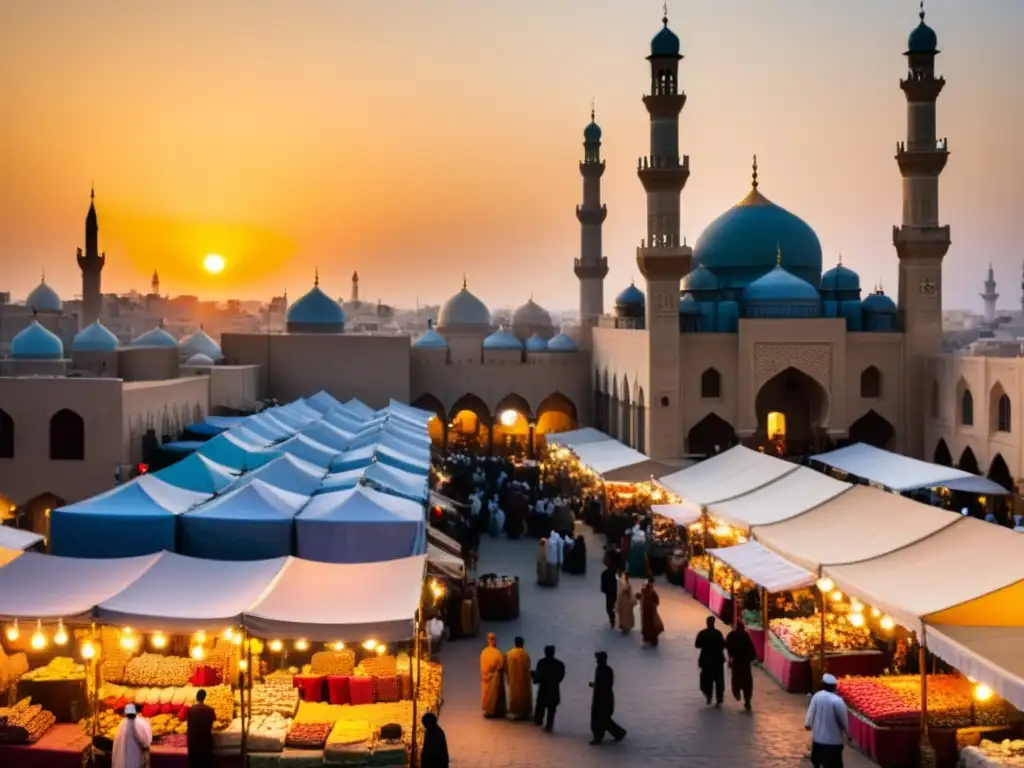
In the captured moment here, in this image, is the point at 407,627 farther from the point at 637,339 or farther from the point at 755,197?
the point at 755,197

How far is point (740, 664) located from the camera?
1012 centimetres

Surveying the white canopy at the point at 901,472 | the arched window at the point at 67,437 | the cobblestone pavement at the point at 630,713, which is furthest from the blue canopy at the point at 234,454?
the white canopy at the point at 901,472

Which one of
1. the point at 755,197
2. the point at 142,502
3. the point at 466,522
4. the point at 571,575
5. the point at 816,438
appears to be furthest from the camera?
the point at 755,197

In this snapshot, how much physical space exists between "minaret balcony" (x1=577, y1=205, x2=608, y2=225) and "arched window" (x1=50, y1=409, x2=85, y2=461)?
20.2 metres

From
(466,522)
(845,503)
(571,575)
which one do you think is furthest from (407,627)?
(466,522)

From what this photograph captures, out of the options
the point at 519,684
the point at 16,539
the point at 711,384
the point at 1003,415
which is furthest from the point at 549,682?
the point at 711,384

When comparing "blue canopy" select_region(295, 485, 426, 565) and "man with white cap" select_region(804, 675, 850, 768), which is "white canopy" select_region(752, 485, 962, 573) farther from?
"blue canopy" select_region(295, 485, 426, 565)

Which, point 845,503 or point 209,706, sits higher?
point 845,503

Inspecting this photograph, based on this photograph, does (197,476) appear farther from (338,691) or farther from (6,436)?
(6,436)

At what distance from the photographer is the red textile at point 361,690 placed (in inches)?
352

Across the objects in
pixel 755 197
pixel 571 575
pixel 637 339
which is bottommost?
pixel 571 575

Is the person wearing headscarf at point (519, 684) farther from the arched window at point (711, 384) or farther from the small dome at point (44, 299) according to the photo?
the small dome at point (44, 299)

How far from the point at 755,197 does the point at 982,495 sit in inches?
453

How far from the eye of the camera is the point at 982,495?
1864cm
